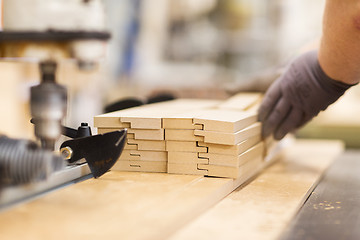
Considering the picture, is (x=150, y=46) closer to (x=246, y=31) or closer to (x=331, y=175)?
(x=246, y=31)

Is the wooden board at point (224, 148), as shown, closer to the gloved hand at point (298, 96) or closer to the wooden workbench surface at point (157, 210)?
the wooden workbench surface at point (157, 210)

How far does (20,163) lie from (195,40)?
350 cm

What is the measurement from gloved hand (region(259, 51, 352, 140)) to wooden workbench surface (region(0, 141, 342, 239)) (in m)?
0.26

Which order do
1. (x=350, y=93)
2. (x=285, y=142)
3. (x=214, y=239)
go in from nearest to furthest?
1. (x=214, y=239)
2. (x=285, y=142)
3. (x=350, y=93)

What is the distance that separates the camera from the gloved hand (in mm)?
1336

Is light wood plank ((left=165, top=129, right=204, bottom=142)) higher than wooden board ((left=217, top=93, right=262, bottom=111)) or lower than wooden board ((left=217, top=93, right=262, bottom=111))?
lower

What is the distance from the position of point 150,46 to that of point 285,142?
2.64 meters

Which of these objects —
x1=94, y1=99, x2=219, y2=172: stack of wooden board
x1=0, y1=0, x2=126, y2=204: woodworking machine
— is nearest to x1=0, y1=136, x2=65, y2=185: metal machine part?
x1=0, y1=0, x2=126, y2=204: woodworking machine

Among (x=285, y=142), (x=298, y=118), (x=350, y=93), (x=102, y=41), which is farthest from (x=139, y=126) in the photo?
(x=350, y=93)

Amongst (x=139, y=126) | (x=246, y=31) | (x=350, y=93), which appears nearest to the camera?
(x=139, y=126)

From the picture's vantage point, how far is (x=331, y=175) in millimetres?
1422

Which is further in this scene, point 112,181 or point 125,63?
point 125,63

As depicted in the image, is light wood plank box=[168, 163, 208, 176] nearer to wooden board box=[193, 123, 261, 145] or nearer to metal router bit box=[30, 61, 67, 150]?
wooden board box=[193, 123, 261, 145]

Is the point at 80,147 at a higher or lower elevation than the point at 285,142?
higher
